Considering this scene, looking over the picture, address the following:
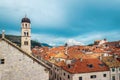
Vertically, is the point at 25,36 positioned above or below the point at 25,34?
below

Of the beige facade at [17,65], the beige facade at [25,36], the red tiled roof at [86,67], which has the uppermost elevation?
the beige facade at [25,36]

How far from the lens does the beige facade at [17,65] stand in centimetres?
1518

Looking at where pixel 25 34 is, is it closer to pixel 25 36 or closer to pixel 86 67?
pixel 25 36

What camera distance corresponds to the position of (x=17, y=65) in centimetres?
1548

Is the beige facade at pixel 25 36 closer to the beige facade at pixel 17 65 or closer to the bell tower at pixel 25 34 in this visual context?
the bell tower at pixel 25 34

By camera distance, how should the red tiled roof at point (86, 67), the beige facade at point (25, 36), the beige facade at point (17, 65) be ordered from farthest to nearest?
1. the beige facade at point (25, 36)
2. the red tiled roof at point (86, 67)
3. the beige facade at point (17, 65)

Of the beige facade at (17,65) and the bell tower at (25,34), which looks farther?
the bell tower at (25,34)

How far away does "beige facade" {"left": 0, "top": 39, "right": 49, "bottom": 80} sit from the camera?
15180 mm

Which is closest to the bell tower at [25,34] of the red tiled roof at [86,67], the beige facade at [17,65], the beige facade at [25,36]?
the beige facade at [25,36]

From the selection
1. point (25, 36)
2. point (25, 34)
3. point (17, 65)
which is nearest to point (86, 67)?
point (25, 36)

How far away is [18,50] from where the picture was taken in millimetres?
15570

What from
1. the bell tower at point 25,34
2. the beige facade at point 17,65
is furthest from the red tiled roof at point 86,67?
the beige facade at point 17,65

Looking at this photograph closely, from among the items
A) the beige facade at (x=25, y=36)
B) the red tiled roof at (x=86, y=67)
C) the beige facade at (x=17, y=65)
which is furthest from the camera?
the beige facade at (x=25, y=36)

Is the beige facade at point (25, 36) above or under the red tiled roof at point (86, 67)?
above
